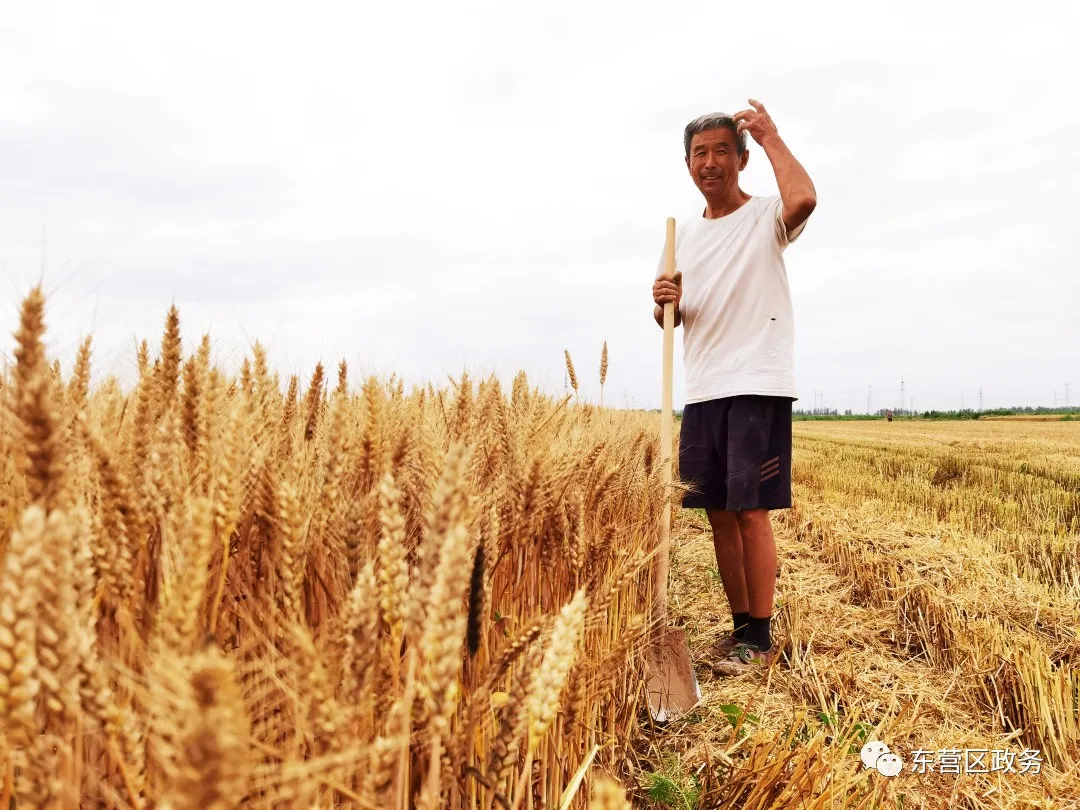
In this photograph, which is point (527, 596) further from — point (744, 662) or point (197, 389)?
point (744, 662)

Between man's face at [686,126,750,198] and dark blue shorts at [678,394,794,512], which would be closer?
dark blue shorts at [678,394,794,512]

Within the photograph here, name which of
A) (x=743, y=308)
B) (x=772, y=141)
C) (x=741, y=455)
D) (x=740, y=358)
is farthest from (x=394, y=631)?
(x=772, y=141)

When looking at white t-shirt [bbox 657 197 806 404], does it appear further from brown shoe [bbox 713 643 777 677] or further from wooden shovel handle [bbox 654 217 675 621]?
brown shoe [bbox 713 643 777 677]

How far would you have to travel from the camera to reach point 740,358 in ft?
9.13

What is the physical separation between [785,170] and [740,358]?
2.61 feet

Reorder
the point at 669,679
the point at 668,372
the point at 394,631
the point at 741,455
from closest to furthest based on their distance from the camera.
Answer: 1. the point at 394,631
2. the point at 669,679
3. the point at 741,455
4. the point at 668,372

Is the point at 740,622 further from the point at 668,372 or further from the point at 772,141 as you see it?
the point at 772,141

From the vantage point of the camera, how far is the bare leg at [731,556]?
9.92 ft

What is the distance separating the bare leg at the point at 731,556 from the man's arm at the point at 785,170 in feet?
4.42

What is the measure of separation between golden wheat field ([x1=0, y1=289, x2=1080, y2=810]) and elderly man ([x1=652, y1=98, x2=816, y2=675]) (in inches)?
13.1

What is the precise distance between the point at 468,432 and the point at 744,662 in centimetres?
181

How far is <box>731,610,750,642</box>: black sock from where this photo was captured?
306 cm

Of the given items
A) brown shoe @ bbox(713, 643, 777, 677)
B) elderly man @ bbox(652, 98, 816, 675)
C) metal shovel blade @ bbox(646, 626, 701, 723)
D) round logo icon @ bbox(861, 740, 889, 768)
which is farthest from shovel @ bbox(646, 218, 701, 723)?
round logo icon @ bbox(861, 740, 889, 768)

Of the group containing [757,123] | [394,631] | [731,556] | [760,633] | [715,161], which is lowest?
[760,633]
